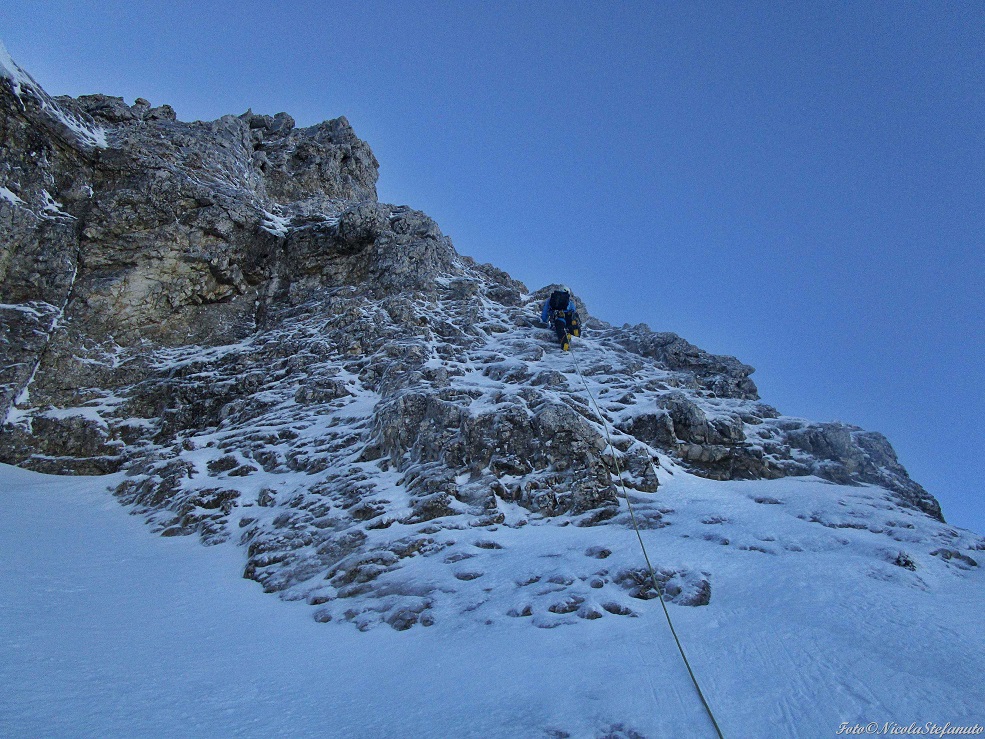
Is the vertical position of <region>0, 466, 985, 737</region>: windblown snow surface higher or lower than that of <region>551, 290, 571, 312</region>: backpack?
lower

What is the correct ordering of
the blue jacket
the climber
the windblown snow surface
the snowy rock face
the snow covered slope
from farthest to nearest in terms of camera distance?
the blue jacket < the climber < the snowy rock face < the snow covered slope < the windblown snow surface

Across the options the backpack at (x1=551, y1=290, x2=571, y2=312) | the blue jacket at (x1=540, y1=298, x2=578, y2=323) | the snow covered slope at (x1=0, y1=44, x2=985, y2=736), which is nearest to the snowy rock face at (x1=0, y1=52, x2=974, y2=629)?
the snow covered slope at (x1=0, y1=44, x2=985, y2=736)

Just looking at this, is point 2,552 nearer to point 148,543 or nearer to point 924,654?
point 148,543

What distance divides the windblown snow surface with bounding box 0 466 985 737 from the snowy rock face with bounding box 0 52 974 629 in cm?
58

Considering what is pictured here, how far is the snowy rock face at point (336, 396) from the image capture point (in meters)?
8.31

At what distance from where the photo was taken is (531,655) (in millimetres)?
5273

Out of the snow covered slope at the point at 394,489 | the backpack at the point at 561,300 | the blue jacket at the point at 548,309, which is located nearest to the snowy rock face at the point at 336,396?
the snow covered slope at the point at 394,489

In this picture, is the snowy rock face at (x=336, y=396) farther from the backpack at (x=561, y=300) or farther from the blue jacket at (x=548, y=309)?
the backpack at (x=561, y=300)

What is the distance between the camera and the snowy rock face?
8.31 meters

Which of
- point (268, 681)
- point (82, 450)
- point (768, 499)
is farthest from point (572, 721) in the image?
point (82, 450)

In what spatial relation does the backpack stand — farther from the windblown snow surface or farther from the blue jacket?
the windblown snow surface

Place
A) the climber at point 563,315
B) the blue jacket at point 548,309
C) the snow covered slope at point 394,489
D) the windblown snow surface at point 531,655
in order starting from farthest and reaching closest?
the blue jacket at point 548,309 → the climber at point 563,315 → the snow covered slope at point 394,489 → the windblown snow surface at point 531,655

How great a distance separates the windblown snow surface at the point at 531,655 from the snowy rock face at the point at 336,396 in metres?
0.58

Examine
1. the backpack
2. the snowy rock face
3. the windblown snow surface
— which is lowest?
the windblown snow surface
